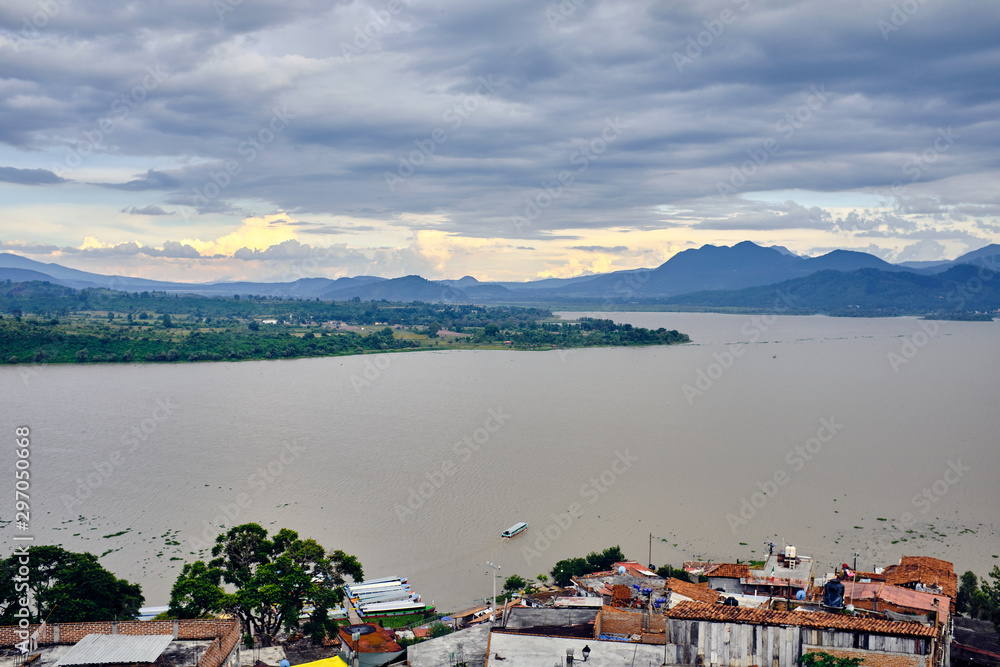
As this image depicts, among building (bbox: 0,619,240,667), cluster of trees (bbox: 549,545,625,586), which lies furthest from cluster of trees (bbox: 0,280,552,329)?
building (bbox: 0,619,240,667)

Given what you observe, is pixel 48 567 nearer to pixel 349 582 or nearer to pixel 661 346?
pixel 349 582

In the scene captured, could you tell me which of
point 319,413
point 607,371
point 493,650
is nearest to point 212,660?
point 493,650

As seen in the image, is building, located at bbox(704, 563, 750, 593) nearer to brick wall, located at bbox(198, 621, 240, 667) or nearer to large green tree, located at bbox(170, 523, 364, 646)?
large green tree, located at bbox(170, 523, 364, 646)

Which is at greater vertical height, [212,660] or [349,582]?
[212,660]

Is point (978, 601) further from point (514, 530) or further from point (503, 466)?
point (503, 466)
